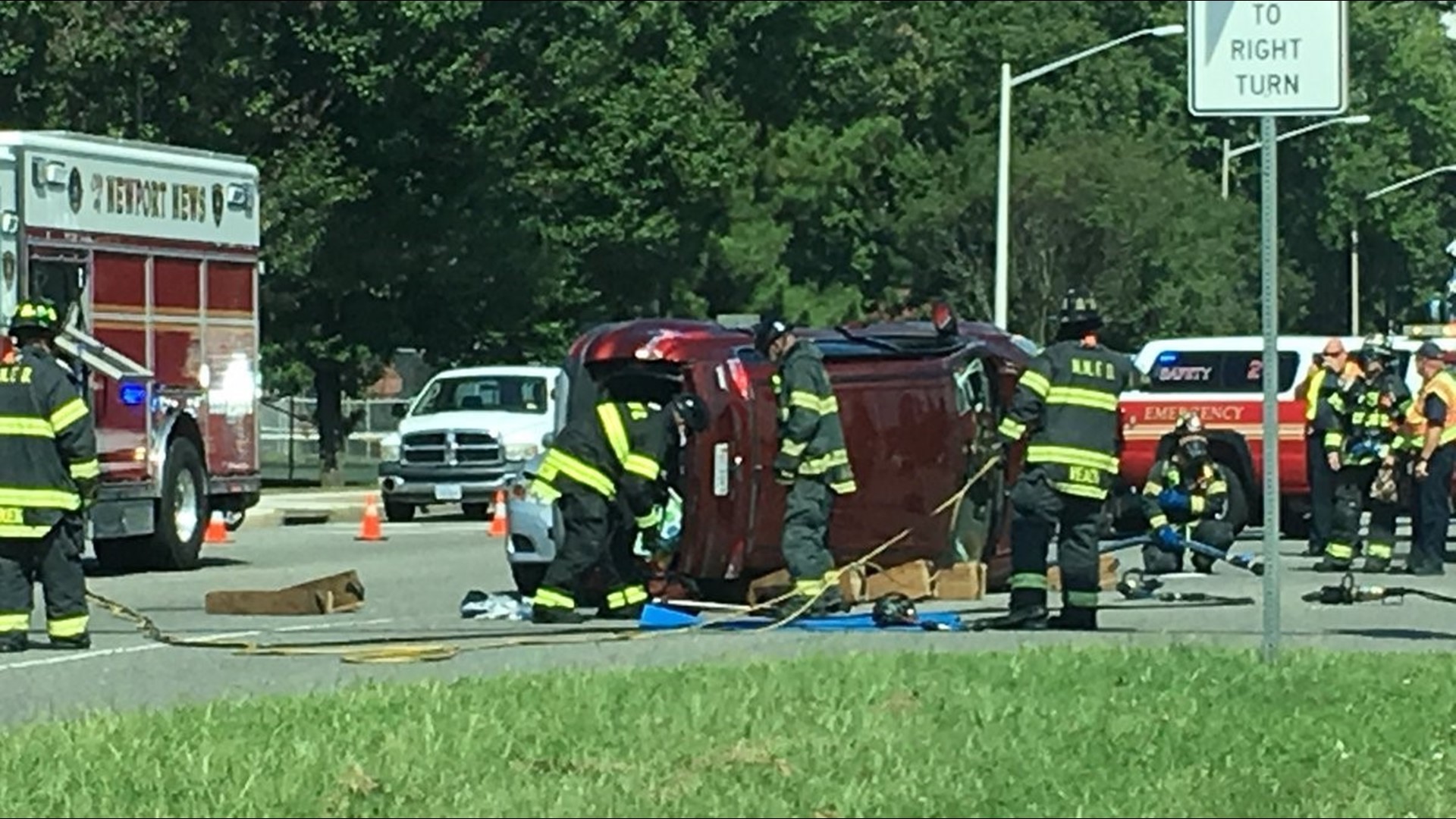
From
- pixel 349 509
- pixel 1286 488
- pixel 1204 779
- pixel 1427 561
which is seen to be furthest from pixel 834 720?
pixel 349 509

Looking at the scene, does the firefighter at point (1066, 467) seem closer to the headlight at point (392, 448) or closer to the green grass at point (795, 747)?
the green grass at point (795, 747)

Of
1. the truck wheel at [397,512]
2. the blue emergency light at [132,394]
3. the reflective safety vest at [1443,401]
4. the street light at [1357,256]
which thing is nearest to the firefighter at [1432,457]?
the reflective safety vest at [1443,401]

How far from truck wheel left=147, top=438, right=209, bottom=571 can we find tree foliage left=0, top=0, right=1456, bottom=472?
15.2 meters

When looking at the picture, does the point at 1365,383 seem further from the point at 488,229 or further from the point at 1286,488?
the point at 488,229

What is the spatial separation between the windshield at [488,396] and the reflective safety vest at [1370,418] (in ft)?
44.2

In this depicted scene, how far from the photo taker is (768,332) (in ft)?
57.1

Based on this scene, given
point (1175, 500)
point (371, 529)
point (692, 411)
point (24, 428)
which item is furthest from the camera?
point (371, 529)

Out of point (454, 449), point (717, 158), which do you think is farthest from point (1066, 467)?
point (717, 158)

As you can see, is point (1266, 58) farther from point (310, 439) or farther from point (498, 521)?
point (310, 439)

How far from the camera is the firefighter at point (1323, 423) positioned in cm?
2381

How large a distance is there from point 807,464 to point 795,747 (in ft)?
23.0

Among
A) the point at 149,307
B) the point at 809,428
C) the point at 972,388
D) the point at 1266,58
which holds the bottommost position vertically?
the point at 809,428

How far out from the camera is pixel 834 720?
10.7 metres

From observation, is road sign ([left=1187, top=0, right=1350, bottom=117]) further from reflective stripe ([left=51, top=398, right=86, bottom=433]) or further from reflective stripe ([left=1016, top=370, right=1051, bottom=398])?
reflective stripe ([left=51, top=398, right=86, bottom=433])
